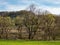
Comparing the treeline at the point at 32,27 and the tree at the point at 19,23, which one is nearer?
the treeline at the point at 32,27

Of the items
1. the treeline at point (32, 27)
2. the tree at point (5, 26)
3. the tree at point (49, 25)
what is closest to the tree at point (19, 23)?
the treeline at point (32, 27)

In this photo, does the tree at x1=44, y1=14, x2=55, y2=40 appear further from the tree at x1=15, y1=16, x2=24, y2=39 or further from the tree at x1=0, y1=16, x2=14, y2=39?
the tree at x1=0, y1=16, x2=14, y2=39

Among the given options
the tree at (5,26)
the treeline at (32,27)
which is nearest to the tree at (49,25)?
the treeline at (32,27)

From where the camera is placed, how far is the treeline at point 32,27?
135 feet

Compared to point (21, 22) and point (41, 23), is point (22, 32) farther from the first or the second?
point (41, 23)

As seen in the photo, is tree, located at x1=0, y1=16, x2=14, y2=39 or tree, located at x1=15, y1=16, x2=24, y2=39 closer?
tree, located at x1=0, y1=16, x2=14, y2=39

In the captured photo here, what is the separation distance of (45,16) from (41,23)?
1904 mm

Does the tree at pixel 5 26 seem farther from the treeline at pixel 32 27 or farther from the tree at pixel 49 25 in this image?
the tree at pixel 49 25

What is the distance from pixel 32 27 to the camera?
41.0m

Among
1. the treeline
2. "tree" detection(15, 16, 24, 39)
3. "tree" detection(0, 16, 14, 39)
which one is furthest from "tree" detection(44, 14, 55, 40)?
"tree" detection(0, 16, 14, 39)

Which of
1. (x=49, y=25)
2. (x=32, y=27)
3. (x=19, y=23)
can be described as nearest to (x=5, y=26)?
(x=19, y=23)

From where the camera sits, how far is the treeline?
4106 centimetres

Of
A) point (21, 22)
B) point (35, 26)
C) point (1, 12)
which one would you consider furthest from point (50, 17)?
Answer: point (1, 12)

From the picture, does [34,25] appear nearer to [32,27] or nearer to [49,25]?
[32,27]
